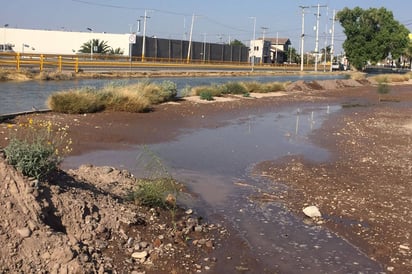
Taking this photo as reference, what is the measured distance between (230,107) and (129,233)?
21.2 meters

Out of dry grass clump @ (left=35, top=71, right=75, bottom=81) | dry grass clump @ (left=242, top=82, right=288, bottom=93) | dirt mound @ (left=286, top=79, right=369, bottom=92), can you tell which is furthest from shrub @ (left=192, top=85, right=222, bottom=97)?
dry grass clump @ (left=35, top=71, right=75, bottom=81)

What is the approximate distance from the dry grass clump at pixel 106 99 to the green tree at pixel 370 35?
9178 centimetres

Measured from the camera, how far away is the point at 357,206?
9.72 metres

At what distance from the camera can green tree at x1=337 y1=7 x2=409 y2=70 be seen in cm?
11100

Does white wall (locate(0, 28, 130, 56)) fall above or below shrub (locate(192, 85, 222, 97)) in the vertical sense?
above

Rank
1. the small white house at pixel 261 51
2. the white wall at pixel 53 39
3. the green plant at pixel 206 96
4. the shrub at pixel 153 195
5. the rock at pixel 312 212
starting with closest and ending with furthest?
1. the shrub at pixel 153 195
2. the rock at pixel 312 212
3. the green plant at pixel 206 96
4. the white wall at pixel 53 39
5. the small white house at pixel 261 51

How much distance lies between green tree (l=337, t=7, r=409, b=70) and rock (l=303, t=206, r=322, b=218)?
107 metres

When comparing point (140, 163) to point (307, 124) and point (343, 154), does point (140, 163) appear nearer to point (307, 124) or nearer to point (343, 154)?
point (343, 154)

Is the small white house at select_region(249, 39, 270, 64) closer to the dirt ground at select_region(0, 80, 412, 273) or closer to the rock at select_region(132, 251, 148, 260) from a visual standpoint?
the dirt ground at select_region(0, 80, 412, 273)

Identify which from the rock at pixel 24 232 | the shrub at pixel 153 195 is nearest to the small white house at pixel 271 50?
the shrub at pixel 153 195

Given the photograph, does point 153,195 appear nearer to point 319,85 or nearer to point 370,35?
point 319,85

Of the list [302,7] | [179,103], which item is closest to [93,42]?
[302,7]

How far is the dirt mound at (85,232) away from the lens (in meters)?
5.98

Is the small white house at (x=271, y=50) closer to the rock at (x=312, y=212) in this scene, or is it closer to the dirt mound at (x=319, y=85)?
the dirt mound at (x=319, y=85)
